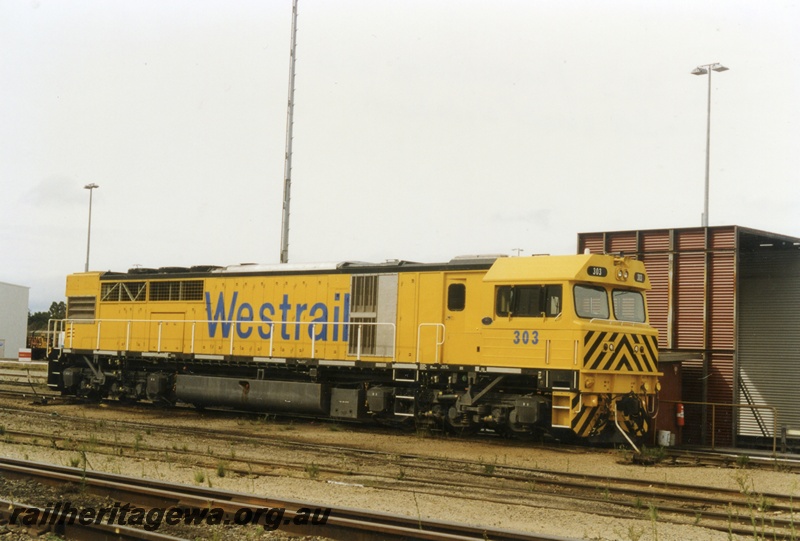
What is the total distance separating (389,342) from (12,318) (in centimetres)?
5516

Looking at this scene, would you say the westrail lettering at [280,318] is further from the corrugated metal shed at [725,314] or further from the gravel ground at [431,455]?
the corrugated metal shed at [725,314]

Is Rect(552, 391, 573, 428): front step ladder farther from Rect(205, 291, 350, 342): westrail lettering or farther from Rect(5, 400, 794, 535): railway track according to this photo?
Rect(205, 291, 350, 342): westrail lettering

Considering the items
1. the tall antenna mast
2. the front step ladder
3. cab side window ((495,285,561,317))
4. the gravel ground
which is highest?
the tall antenna mast

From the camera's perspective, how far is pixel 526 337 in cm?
1667

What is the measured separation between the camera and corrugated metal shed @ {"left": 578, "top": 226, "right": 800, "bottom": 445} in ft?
67.3

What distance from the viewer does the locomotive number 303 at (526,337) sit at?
54.2 feet

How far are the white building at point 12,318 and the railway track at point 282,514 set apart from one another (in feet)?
193

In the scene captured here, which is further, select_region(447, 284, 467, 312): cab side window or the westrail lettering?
the westrail lettering

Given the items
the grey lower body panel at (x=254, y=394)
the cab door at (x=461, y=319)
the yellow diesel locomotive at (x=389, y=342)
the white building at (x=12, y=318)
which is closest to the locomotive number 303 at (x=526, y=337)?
the yellow diesel locomotive at (x=389, y=342)

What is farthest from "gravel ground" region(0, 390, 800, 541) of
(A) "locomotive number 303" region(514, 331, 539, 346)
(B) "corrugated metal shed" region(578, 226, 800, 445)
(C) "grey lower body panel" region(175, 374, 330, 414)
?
(B) "corrugated metal shed" region(578, 226, 800, 445)

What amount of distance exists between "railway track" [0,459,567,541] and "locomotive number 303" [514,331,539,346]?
27.1ft

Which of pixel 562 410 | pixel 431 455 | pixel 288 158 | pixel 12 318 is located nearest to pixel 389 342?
pixel 431 455

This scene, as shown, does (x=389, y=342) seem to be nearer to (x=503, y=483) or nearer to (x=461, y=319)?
(x=461, y=319)

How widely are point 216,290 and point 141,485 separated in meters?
12.5
